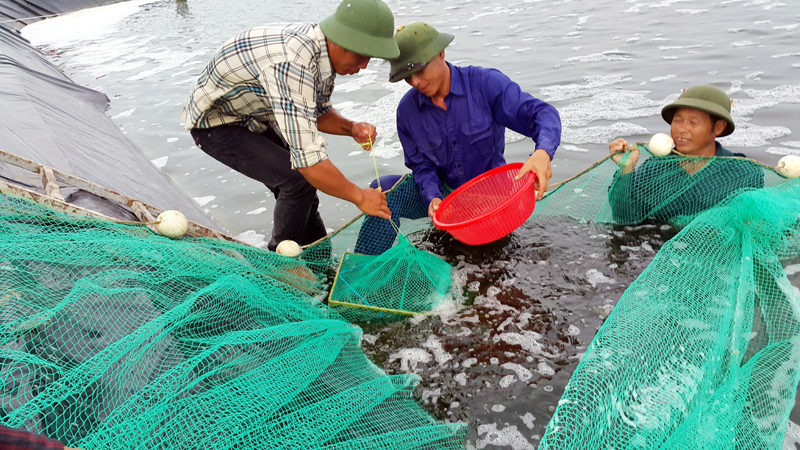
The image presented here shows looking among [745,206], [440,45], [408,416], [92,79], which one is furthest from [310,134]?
[92,79]

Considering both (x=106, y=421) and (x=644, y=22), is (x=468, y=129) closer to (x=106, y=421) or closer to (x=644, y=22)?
(x=106, y=421)

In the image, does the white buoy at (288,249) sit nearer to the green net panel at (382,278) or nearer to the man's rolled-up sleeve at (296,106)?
the green net panel at (382,278)

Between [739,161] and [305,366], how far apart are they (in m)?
3.10

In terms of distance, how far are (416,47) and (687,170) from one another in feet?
7.01

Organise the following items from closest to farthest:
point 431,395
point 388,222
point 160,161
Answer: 1. point 431,395
2. point 388,222
3. point 160,161

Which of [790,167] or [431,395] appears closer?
[431,395]

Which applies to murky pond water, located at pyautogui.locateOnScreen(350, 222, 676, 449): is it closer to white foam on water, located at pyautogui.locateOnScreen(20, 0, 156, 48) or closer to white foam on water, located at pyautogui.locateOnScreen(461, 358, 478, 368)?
white foam on water, located at pyautogui.locateOnScreen(461, 358, 478, 368)

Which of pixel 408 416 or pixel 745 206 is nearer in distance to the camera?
pixel 408 416

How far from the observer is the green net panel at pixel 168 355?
159 centimetres

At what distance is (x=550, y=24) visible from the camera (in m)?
10.2

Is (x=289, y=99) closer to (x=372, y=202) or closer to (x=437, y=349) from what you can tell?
(x=372, y=202)

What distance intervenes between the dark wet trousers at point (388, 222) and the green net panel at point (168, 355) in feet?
3.21

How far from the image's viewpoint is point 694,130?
3490mm

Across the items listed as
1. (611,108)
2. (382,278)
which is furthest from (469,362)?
(611,108)
